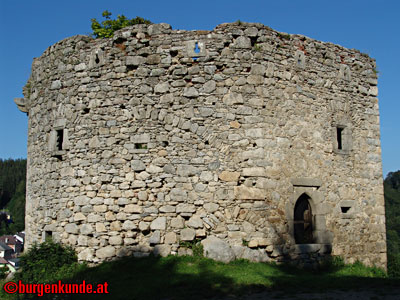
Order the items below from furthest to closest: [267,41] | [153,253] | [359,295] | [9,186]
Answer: [9,186]
[267,41]
[153,253]
[359,295]

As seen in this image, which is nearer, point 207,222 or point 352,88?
point 207,222

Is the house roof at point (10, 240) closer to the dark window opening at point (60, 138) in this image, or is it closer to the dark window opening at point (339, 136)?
the dark window opening at point (60, 138)

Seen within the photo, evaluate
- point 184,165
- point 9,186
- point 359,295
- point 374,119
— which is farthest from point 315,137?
point 9,186

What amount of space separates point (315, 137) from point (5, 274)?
926 cm

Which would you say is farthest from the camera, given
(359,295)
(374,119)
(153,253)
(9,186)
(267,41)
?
(9,186)

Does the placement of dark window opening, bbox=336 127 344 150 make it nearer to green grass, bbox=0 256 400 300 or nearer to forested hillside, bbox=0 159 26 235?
green grass, bbox=0 256 400 300

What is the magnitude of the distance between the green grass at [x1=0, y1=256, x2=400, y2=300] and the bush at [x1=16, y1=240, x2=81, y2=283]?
0.52 metres

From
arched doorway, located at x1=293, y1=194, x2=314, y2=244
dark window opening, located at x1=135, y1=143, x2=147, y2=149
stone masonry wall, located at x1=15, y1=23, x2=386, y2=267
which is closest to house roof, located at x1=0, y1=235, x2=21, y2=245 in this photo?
stone masonry wall, located at x1=15, y1=23, x2=386, y2=267

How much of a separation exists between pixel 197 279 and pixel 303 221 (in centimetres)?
378

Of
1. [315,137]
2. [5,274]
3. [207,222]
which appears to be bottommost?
[5,274]

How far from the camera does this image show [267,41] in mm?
10594

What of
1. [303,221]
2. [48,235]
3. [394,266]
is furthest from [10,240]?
[303,221]

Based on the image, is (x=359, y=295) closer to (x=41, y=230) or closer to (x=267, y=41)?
(x=267, y=41)

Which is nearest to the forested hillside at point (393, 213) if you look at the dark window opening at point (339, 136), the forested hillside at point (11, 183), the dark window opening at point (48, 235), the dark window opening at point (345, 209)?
the dark window opening at point (345, 209)
